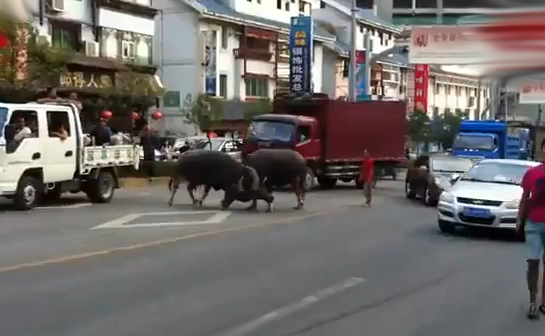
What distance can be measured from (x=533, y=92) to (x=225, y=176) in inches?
733

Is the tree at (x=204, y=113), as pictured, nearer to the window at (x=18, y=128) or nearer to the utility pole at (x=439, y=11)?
the window at (x=18, y=128)

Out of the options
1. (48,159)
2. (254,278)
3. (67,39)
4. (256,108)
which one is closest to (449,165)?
(48,159)

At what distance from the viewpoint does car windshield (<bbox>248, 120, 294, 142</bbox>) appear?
29.6 meters

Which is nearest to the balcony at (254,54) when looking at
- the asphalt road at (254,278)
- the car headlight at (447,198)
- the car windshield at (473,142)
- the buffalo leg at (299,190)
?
the car windshield at (473,142)

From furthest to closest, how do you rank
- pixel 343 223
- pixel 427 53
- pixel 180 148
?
pixel 180 148, pixel 343 223, pixel 427 53

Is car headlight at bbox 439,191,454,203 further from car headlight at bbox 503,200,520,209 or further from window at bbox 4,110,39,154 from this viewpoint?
window at bbox 4,110,39,154

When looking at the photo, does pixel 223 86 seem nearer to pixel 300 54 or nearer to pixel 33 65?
pixel 300 54

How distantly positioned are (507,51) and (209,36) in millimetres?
50533

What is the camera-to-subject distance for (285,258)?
42.7ft

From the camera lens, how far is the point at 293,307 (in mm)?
9227

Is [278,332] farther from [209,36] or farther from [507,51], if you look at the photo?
[209,36]

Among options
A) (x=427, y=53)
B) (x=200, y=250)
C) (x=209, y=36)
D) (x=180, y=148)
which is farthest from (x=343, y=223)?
(x=209, y=36)

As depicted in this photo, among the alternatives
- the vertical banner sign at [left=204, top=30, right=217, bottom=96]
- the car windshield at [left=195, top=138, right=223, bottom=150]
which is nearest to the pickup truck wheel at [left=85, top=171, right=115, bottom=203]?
the car windshield at [left=195, top=138, right=223, bottom=150]

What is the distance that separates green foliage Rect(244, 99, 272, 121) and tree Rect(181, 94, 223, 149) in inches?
69.6
